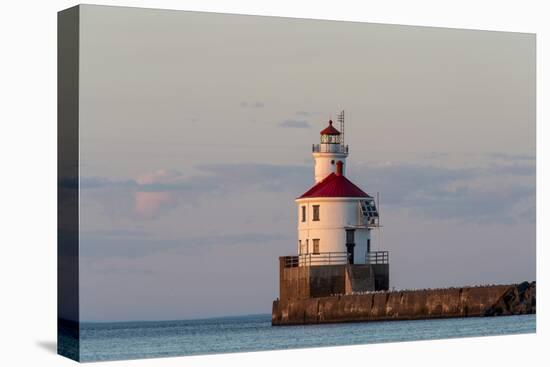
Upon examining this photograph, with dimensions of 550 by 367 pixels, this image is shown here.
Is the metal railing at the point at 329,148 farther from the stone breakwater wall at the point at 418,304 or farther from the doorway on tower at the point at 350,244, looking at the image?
the stone breakwater wall at the point at 418,304

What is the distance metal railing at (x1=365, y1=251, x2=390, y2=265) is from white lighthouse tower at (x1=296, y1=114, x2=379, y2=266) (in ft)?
0.21

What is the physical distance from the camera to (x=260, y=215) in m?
29.9

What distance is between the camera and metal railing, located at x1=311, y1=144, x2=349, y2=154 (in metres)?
30.4

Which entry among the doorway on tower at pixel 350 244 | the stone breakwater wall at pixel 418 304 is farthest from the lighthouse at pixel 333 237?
the stone breakwater wall at pixel 418 304

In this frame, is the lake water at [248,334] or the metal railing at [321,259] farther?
the metal railing at [321,259]

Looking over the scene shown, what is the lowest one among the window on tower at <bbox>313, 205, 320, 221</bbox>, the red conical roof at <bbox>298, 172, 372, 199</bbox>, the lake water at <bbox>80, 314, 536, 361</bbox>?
the lake water at <bbox>80, 314, 536, 361</bbox>

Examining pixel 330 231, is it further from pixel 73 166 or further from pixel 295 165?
pixel 73 166

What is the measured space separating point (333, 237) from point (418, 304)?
6.59 feet

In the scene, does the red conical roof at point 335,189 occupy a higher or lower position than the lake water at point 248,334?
higher

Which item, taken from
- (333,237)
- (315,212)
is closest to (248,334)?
(315,212)

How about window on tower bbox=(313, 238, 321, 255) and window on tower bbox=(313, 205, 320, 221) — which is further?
window on tower bbox=(313, 238, 321, 255)

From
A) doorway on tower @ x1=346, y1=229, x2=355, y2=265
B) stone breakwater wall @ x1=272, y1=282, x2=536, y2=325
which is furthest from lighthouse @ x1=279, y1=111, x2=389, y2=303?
stone breakwater wall @ x1=272, y1=282, x2=536, y2=325

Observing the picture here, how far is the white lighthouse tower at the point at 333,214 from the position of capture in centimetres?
3089

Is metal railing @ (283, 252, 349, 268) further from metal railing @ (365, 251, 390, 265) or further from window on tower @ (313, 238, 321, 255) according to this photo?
metal railing @ (365, 251, 390, 265)
